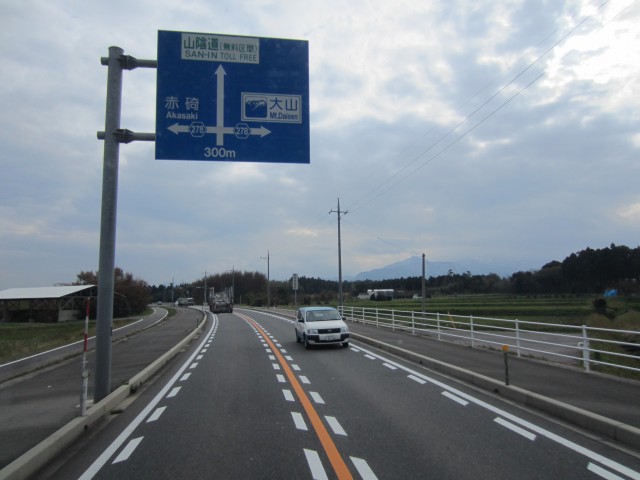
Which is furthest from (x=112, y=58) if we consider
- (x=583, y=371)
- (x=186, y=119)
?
(x=583, y=371)

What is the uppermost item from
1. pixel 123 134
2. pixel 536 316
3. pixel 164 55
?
pixel 164 55

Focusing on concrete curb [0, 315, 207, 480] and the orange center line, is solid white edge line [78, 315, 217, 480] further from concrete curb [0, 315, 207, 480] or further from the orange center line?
the orange center line

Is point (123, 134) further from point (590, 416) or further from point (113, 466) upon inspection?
point (590, 416)

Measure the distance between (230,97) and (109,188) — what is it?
2.88 metres

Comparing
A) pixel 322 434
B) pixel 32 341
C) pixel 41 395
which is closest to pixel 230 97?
pixel 322 434

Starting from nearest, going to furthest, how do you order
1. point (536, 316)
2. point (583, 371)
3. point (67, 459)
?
point (67, 459)
point (583, 371)
point (536, 316)

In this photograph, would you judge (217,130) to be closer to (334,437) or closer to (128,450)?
(128,450)

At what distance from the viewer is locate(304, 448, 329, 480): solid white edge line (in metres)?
4.83

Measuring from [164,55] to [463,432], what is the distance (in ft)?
27.1

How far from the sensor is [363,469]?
5.04m

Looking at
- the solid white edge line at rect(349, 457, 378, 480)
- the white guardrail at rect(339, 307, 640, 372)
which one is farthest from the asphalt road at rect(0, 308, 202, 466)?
the white guardrail at rect(339, 307, 640, 372)

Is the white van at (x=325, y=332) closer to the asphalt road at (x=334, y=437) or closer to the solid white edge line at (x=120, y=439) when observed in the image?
the asphalt road at (x=334, y=437)

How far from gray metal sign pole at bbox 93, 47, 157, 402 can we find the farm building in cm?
5554

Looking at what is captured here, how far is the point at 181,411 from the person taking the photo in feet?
26.2
